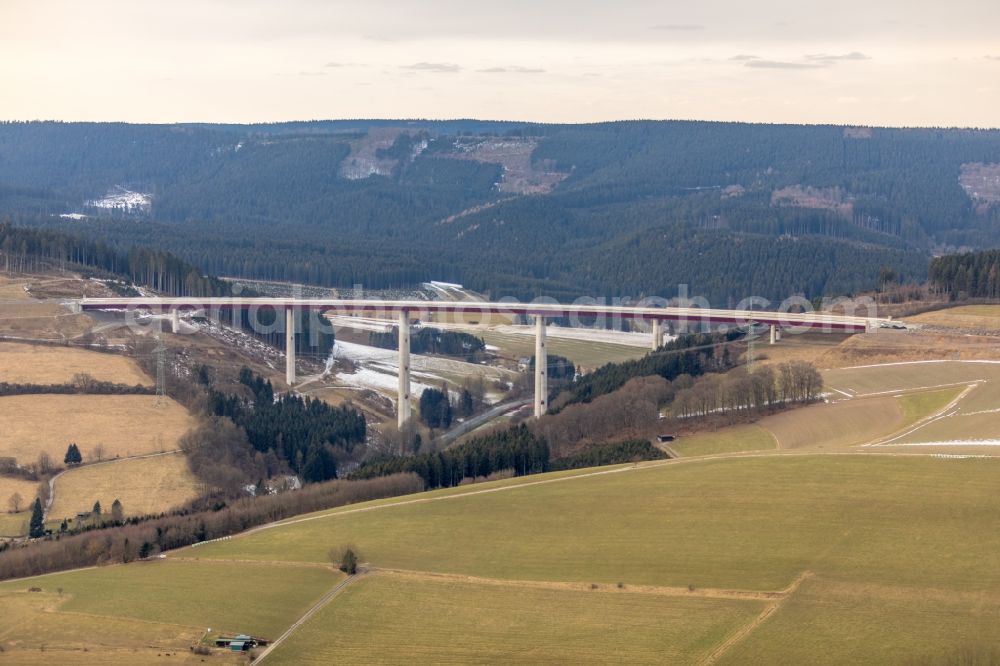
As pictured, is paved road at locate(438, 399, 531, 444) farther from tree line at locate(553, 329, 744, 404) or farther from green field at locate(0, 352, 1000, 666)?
green field at locate(0, 352, 1000, 666)

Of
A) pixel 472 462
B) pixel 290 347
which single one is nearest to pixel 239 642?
pixel 472 462

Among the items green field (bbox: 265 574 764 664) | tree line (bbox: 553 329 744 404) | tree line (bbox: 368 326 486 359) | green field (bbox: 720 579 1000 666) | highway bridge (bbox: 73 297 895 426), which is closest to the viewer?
green field (bbox: 720 579 1000 666)

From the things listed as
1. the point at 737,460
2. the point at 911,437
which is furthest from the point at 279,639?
the point at 911,437

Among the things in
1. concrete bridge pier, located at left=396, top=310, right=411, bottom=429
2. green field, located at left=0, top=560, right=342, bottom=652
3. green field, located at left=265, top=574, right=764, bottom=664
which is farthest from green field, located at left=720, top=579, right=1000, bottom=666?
concrete bridge pier, located at left=396, top=310, right=411, bottom=429

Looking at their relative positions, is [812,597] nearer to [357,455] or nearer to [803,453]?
[803,453]

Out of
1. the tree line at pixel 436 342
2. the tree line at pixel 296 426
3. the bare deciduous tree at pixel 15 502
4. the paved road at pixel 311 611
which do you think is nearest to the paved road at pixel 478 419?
the tree line at pixel 296 426

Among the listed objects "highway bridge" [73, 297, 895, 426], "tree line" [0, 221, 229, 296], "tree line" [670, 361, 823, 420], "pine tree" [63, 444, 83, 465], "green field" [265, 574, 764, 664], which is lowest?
"green field" [265, 574, 764, 664]

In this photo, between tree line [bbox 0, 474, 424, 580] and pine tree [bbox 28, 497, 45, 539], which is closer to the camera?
tree line [bbox 0, 474, 424, 580]
